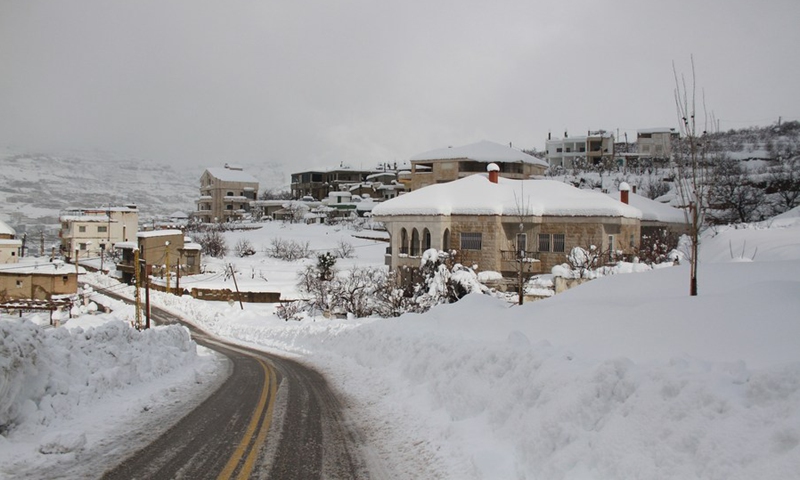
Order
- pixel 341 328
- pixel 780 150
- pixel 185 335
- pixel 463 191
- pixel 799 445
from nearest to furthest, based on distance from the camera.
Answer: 1. pixel 799 445
2. pixel 185 335
3. pixel 341 328
4. pixel 463 191
5. pixel 780 150

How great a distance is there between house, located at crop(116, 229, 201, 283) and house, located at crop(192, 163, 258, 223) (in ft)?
127

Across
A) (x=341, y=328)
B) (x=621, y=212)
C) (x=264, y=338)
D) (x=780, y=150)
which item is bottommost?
(x=264, y=338)

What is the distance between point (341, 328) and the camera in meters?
23.9

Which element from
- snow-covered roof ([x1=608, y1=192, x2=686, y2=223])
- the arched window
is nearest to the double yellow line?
the arched window

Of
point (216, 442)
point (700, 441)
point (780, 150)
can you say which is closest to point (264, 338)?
point (216, 442)

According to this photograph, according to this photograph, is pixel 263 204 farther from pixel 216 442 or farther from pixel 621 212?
pixel 216 442

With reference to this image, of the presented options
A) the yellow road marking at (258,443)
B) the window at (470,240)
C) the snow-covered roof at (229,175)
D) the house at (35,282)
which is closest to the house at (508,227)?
the window at (470,240)

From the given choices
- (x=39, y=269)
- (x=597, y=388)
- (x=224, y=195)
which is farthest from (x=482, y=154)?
(x=597, y=388)

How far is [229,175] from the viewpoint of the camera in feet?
397

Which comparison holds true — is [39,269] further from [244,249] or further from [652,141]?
[652,141]

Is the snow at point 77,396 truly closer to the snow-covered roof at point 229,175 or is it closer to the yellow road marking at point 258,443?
the yellow road marking at point 258,443

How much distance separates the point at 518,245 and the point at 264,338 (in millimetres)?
17100

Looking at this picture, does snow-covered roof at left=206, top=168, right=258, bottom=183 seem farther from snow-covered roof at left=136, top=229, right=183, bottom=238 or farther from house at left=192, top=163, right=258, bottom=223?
snow-covered roof at left=136, top=229, right=183, bottom=238

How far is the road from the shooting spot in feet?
23.6
